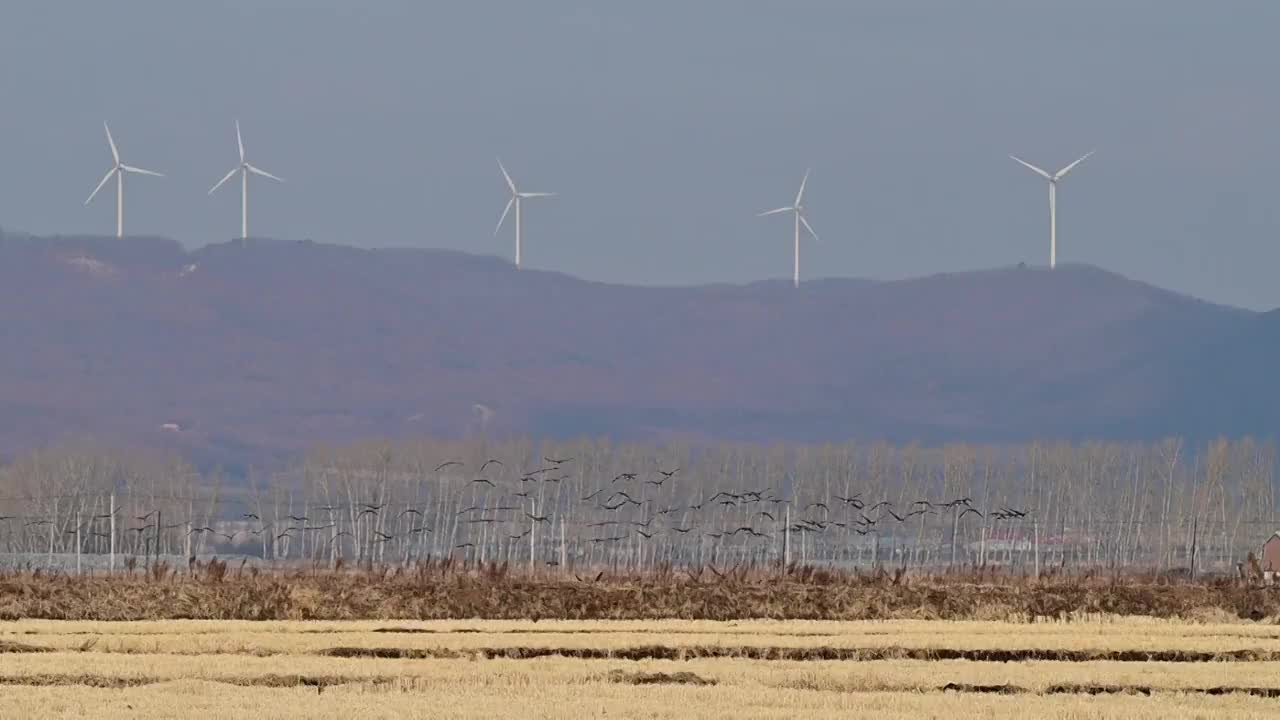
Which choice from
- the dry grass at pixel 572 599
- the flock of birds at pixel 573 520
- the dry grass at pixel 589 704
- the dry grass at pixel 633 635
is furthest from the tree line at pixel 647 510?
the dry grass at pixel 589 704

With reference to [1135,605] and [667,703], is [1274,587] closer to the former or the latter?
[1135,605]

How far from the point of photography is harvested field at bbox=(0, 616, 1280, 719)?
30.6 metres

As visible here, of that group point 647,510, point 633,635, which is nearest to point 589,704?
point 633,635

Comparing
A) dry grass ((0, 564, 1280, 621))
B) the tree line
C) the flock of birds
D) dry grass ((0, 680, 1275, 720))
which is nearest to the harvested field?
dry grass ((0, 680, 1275, 720))

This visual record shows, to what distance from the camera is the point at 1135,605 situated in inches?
2096

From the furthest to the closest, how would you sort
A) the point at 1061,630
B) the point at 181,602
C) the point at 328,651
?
the point at 181,602 → the point at 1061,630 → the point at 328,651

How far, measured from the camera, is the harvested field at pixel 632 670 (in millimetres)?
30594

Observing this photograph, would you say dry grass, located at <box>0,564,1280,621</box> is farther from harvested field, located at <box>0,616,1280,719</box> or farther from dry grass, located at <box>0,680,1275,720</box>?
dry grass, located at <box>0,680,1275,720</box>

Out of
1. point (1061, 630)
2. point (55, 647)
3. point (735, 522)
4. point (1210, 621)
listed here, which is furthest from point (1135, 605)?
point (735, 522)

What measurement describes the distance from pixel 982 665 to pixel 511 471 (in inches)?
6382

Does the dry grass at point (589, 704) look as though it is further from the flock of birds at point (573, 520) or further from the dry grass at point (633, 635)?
the flock of birds at point (573, 520)

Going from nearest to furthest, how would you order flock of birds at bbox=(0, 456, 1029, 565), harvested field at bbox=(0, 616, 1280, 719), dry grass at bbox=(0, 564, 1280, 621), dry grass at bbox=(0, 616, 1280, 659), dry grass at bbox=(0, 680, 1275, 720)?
1. dry grass at bbox=(0, 680, 1275, 720)
2. harvested field at bbox=(0, 616, 1280, 719)
3. dry grass at bbox=(0, 616, 1280, 659)
4. dry grass at bbox=(0, 564, 1280, 621)
5. flock of birds at bbox=(0, 456, 1029, 565)

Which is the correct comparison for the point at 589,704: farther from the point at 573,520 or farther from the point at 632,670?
the point at 573,520

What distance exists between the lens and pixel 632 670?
116 feet
